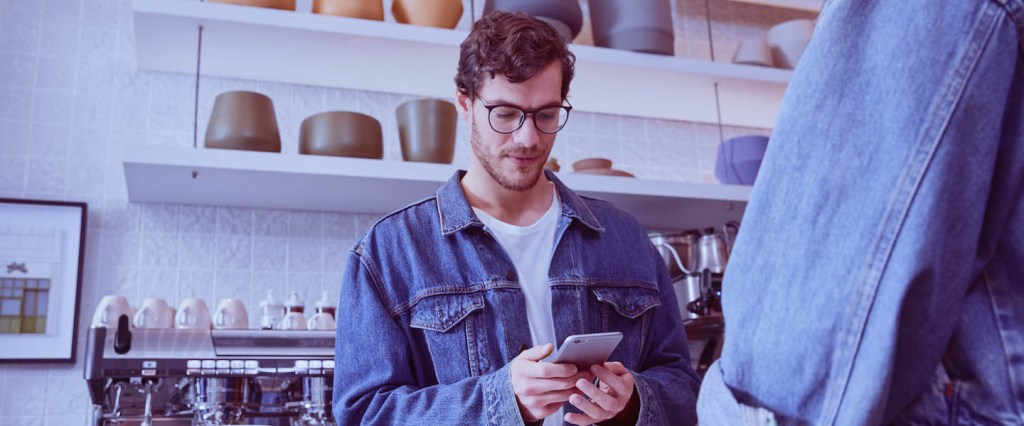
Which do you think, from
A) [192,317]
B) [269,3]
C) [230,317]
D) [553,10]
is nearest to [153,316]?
[192,317]

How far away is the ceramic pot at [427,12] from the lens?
2.50m

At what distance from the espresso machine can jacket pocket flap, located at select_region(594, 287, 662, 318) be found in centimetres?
77

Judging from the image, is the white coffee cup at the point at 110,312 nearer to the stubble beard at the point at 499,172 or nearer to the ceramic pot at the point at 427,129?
the ceramic pot at the point at 427,129

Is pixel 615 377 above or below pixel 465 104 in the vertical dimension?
below

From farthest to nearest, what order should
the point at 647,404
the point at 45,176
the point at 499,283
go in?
the point at 45,176 → the point at 499,283 → the point at 647,404

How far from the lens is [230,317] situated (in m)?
2.16

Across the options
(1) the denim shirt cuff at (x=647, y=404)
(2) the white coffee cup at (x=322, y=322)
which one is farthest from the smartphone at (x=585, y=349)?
(2) the white coffee cup at (x=322, y=322)

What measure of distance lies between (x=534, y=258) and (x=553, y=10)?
1.25 meters

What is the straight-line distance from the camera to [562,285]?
1.47m

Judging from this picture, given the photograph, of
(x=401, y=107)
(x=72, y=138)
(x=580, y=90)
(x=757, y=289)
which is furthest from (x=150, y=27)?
(x=757, y=289)

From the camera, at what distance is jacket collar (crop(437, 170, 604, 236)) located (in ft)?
4.92

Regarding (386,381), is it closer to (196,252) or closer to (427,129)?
Answer: (427,129)

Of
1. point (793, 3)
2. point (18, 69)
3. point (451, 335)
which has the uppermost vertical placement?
point (793, 3)

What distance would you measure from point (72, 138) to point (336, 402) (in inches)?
62.8
